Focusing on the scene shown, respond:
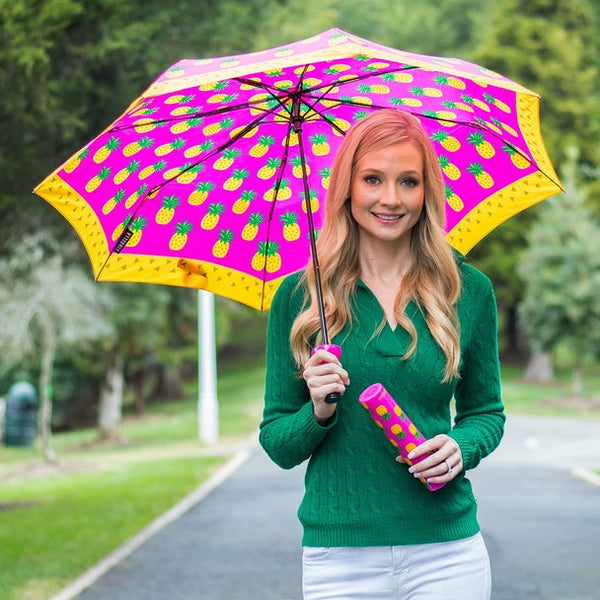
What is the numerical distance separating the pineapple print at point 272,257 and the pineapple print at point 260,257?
1cm

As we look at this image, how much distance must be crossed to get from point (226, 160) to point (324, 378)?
175cm

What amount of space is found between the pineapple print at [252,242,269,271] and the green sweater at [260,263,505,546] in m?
1.34

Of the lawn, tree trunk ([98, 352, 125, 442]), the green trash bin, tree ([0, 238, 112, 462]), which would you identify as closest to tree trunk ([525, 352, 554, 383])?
the lawn

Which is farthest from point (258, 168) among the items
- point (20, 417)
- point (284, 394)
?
point (20, 417)

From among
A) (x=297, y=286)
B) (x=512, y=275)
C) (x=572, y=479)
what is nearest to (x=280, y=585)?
(x=297, y=286)

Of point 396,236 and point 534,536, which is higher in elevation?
point 396,236

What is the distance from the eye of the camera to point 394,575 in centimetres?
270

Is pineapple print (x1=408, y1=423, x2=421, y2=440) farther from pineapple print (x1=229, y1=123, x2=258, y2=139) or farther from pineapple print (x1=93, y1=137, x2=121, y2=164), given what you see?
pineapple print (x1=93, y1=137, x2=121, y2=164)

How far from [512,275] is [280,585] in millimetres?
37170

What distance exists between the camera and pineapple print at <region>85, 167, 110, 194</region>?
411 cm

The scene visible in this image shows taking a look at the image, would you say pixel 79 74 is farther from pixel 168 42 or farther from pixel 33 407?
pixel 33 407

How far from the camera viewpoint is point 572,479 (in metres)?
14.5

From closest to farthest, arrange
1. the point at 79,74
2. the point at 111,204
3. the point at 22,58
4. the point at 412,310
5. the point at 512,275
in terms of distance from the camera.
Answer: the point at 412,310 → the point at 111,204 → the point at 22,58 → the point at 79,74 → the point at 512,275

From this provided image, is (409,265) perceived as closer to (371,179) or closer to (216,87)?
(371,179)
